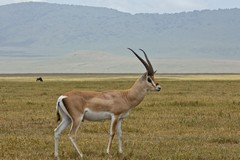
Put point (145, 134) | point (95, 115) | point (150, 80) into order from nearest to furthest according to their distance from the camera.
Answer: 1. point (95, 115)
2. point (150, 80)
3. point (145, 134)

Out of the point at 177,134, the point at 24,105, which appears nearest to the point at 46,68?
the point at 24,105

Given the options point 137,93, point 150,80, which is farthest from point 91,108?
point 150,80

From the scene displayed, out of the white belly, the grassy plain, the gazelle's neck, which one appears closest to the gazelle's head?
the gazelle's neck

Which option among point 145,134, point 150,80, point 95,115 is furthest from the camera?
point 145,134

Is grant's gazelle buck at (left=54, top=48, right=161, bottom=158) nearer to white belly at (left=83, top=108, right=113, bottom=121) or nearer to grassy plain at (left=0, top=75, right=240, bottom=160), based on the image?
white belly at (left=83, top=108, right=113, bottom=121)

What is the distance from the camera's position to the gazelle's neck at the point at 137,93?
12406mm

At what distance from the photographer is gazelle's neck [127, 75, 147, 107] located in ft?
40.7

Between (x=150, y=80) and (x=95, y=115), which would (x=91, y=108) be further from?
(x=150, y=80)

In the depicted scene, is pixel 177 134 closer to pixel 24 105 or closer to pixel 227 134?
pixel 227 134

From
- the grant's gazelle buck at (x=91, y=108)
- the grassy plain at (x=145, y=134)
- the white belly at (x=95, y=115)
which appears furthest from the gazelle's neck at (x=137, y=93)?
the grassy plain at (x=145, y=134)

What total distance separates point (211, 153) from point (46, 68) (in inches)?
5465

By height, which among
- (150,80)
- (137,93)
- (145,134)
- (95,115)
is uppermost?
(150,80)

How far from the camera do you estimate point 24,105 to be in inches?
1001

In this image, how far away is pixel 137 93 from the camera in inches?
494
